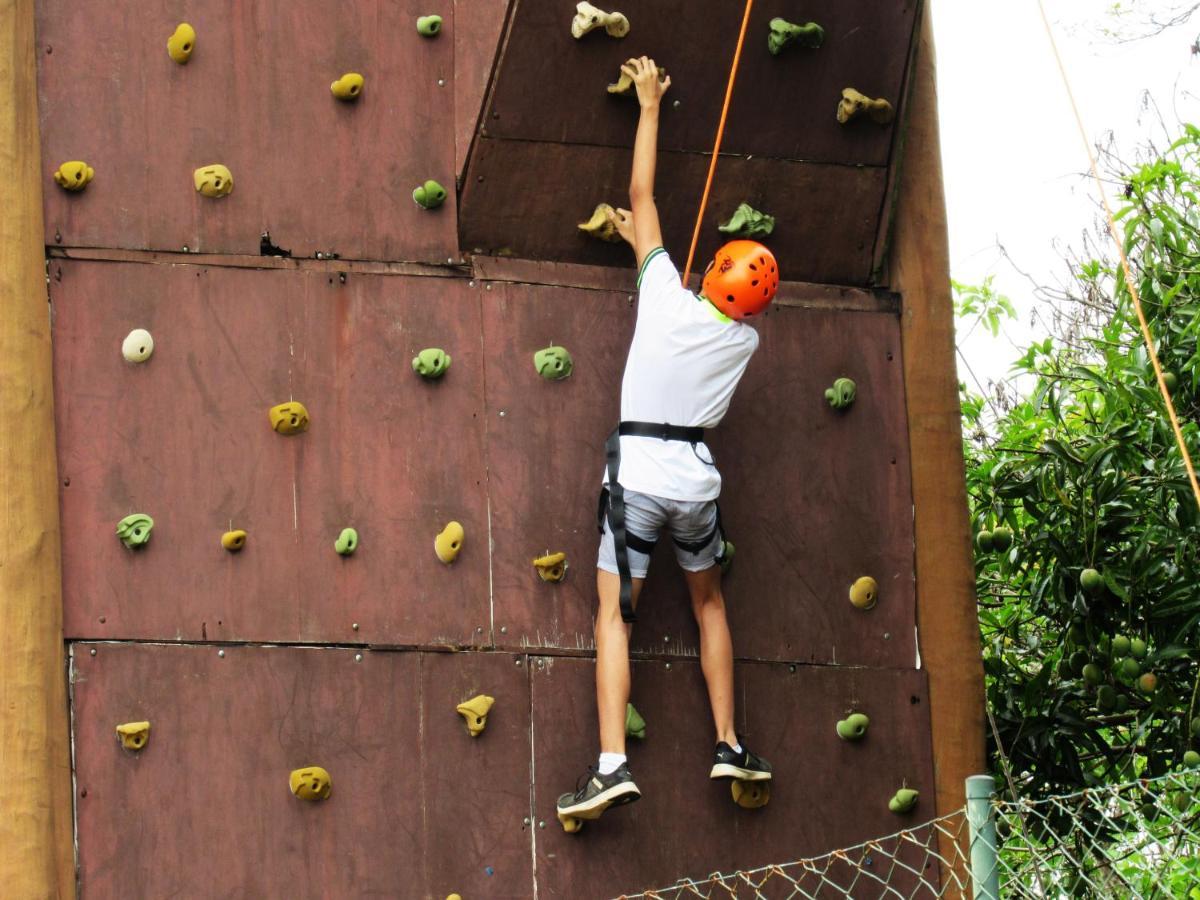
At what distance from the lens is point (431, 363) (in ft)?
19.8

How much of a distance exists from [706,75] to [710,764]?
2289 mm

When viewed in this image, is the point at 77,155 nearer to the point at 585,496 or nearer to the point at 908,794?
the point at 585,496

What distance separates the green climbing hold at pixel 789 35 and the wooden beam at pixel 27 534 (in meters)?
2.44

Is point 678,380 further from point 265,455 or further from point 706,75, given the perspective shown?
point 265,455

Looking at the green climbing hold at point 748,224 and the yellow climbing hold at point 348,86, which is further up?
the yellow climbing hold at point 348,86

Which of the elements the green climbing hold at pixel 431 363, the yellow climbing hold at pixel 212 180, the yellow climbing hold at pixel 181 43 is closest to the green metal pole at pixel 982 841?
the green climbing hold at pixel 431 363

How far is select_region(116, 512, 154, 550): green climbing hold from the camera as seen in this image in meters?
5.72

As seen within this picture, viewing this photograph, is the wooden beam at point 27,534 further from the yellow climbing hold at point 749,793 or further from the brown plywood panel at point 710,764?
the yellow climbing hold at point 749,793

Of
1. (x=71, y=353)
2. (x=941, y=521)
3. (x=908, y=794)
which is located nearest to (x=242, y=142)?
(x=71, y=353)

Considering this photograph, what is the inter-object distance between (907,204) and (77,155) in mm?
2912

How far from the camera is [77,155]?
6.03 m

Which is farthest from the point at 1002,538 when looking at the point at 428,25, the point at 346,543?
the point at 428,25

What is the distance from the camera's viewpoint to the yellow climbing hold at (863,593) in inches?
247

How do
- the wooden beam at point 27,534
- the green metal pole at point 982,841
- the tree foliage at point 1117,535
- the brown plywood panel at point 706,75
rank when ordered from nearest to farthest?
the green metal pole at point 982,841
the wooden beam at point 27,534
the brown plywood panel at point 706,75
the tree foliage at point 1117,535
